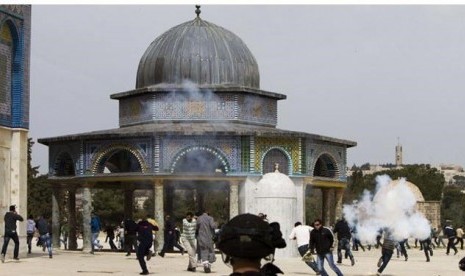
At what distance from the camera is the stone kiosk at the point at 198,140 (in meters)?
33.8

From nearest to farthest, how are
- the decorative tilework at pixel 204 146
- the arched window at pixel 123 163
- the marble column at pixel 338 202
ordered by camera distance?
the decorative tilework at pixel 204 146
the marble column at pixel 338 202
the arched window at pixel 123 163

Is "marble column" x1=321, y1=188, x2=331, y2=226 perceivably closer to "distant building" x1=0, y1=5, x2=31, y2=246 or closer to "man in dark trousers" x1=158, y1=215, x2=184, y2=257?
"man in dark trousers" x1=158, y1=215, x2=184, y2=257

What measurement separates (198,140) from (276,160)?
2.70m

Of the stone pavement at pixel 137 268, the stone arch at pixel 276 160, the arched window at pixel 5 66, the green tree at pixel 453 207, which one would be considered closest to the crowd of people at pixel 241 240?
the stone pavement at pixel 137 268

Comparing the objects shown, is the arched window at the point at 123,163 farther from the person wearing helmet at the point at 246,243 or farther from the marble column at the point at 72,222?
the person wearing helmet at the point at 246,243

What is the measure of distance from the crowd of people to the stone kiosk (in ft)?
6.15

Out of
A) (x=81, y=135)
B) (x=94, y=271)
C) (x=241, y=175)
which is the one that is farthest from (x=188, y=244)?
(x=81, y=135)

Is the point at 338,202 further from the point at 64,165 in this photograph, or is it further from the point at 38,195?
the point at 38,195

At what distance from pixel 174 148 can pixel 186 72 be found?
3.89 meters

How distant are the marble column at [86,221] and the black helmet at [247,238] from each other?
29.7 metres

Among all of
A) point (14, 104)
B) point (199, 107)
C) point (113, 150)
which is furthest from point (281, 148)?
point (14, 104)

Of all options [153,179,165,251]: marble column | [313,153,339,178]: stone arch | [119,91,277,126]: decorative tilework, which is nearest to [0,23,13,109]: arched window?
[153,179,165,251]: marble column

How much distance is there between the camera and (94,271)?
70.0 feet

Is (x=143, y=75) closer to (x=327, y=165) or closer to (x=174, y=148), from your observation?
(x=174, y=148)
